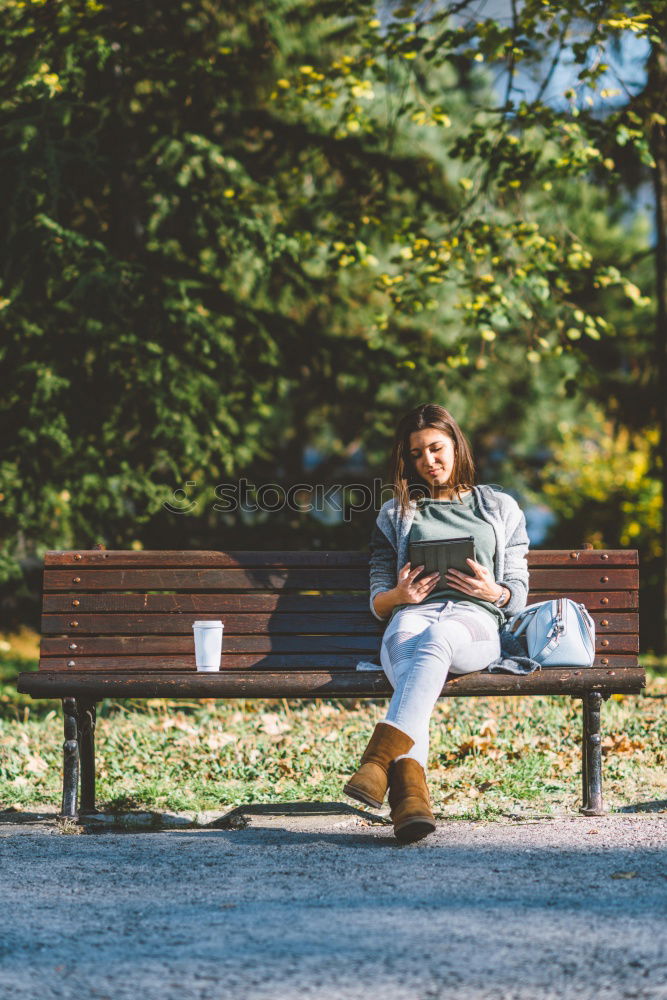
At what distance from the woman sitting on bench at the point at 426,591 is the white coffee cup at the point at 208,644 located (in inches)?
24.6

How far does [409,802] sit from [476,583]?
1.00m

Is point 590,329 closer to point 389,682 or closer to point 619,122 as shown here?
point 619,122

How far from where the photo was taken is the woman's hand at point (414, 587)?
13.5 feet

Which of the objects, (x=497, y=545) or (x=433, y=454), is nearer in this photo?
(x=497, y=545)

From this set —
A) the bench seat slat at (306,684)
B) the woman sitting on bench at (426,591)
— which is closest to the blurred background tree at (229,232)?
the woman sitting on bench at (426,591)

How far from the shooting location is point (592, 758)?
407 centimetres

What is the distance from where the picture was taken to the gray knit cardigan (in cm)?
425

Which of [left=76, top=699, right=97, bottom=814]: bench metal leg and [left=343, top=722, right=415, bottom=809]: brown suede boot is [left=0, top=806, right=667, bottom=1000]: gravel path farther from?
[left=76, top=699, right=97, bottom=814]: bench metal leg

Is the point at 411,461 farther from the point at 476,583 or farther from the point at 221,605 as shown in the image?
the point at 221,605

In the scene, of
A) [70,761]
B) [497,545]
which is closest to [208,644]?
[70,761]

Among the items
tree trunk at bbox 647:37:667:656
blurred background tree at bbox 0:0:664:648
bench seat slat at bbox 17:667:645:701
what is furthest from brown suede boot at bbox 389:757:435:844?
tree trunk at bbox 647:37:667:656

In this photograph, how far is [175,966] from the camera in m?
2.41

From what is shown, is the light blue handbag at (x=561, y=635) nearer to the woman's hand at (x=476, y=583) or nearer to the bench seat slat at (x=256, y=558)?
the woman's hand at (x=476, y=583)

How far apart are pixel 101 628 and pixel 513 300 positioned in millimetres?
3500
